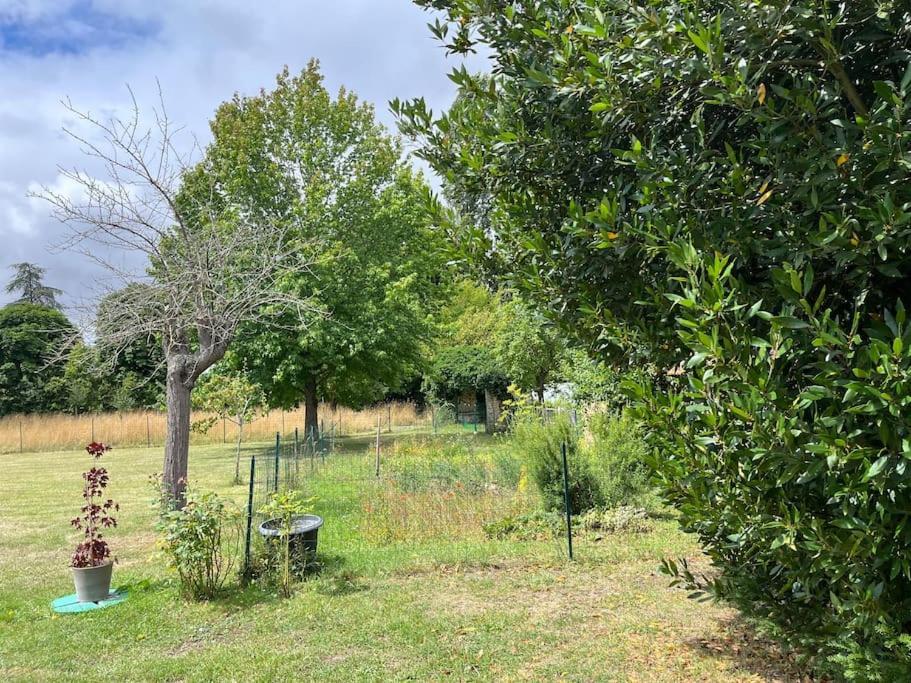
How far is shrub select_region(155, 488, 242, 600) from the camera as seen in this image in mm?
5758

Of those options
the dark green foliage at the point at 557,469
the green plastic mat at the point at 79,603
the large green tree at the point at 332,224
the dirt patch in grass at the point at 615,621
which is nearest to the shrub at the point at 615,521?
the dark green foliage at the point at 557,469

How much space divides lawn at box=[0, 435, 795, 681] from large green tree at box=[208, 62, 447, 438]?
35.2ft

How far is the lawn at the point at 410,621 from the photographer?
423cm

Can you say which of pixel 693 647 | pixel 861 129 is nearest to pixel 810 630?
pixel 693 647

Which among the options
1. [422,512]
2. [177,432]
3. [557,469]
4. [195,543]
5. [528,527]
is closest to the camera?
[195,543]

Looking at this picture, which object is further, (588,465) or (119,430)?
(119,430)

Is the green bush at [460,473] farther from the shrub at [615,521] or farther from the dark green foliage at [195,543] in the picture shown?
the dark green foliage at [195,543]

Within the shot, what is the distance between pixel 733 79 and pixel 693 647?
3779mm

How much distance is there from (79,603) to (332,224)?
47.3 feet

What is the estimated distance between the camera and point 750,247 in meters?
2.58

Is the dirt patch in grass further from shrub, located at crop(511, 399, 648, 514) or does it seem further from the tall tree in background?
the tall tree in background

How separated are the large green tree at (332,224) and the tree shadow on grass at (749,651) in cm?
1416

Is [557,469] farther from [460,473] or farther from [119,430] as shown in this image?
[119,430]

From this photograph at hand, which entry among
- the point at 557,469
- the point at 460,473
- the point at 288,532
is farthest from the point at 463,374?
the point at 288,532
